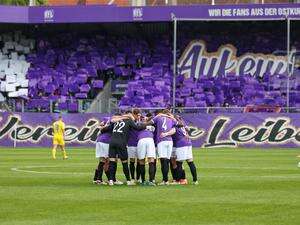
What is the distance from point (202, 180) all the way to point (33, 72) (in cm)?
3428

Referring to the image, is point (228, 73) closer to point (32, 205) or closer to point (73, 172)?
point (73, 172)

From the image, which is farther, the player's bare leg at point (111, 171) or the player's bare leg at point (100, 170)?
the player's bare leg at point (100, 170)

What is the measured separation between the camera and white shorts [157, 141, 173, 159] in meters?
21.2

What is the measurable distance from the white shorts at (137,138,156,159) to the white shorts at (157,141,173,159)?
0.62 feet

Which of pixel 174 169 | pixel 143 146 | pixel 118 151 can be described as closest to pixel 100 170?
pixel 118 151

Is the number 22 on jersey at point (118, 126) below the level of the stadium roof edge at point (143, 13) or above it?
below

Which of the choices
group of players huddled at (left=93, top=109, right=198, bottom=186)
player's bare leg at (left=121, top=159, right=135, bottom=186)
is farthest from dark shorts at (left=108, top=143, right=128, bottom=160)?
player's bare leg at (left=121, top=159, right=135, bottom=186)

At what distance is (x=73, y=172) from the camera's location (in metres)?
26.2

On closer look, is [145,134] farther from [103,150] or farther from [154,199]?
[154,199]

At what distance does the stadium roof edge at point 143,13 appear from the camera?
4922 cm

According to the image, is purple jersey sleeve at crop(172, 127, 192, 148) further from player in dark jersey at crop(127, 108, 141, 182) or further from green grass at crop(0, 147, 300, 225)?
green grass at crop(0, 147, 300, 225)

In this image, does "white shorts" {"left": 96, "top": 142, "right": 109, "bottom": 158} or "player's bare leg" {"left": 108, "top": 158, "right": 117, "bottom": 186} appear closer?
"player's bare leg" {"left": 108, "top": 158, "right": 117, "bottom": 186}

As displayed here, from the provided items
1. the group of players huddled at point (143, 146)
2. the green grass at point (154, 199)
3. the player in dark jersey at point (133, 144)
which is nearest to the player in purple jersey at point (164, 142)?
the group of players huddled at point (143, 146)

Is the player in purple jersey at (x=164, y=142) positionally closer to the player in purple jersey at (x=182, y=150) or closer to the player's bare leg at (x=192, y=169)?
the player in purple jersey at (x=182, y=150)
